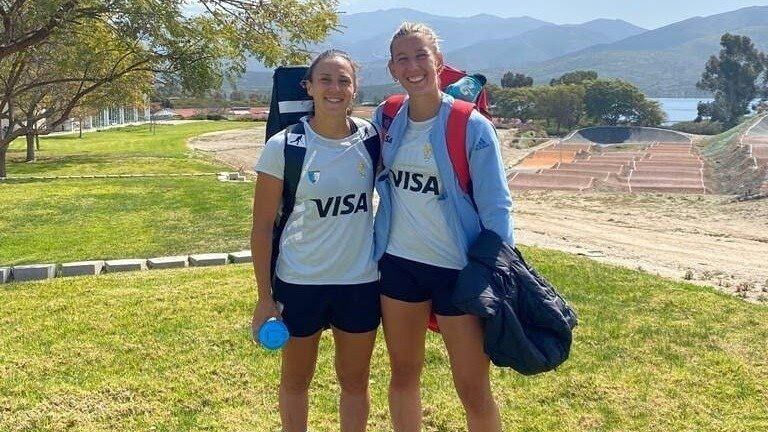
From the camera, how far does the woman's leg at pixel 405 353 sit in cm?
286

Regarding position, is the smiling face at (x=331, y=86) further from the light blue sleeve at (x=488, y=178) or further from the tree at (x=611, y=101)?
the tree at (x=611, y=101)

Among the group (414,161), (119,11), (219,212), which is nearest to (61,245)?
(219,212)

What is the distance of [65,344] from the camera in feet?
16.3

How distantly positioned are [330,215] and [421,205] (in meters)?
0.38

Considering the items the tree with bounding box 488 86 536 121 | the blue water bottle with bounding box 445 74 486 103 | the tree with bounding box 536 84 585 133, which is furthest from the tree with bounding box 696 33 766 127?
the blue water bottle with bounding box 445 74 486 103


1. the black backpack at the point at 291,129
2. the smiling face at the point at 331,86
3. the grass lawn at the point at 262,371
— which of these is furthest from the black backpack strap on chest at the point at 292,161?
the grass lawn at the point at 262,371

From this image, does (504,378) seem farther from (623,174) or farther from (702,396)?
(623,174)

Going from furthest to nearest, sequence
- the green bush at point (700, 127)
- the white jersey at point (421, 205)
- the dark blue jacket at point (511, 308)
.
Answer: the green bush at point (700, 127) → the white jersey at point (421, 205) → the dark blue jacket at point (511, 308)

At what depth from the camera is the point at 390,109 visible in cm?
295

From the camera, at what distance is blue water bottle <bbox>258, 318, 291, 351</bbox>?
2.79 metres

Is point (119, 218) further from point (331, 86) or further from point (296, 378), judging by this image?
point (331, 86)

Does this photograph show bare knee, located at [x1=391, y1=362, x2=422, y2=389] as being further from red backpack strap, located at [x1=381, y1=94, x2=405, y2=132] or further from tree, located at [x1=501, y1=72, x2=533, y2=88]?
tree, located at [x1=501, y1=72, x2=533, y2=88]

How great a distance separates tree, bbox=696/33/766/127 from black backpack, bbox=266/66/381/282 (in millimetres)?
91781

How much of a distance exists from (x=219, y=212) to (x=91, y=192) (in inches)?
204
